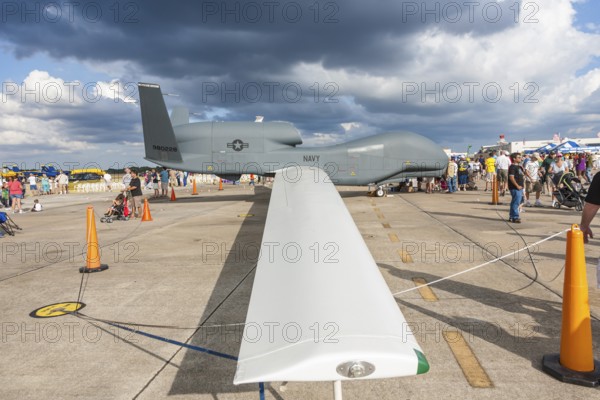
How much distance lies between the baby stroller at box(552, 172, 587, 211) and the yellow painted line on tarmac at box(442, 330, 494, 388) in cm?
1091

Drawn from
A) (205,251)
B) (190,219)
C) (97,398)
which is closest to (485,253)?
(205,251)

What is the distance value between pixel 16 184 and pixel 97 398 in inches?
658

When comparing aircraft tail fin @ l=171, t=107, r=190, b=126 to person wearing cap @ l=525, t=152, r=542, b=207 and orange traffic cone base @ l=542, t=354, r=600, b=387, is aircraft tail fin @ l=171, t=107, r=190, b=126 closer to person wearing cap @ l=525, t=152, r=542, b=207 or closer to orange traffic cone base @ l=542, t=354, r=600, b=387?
person wearing cap @ l=525, t=152, r=542, b=207

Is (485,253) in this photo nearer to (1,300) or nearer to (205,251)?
(205,251)

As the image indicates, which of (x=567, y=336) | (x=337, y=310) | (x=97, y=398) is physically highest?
(x=337, y=310)

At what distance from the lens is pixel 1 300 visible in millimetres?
5328

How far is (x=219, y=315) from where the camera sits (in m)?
4.55

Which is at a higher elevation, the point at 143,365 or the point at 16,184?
the point at 16,184

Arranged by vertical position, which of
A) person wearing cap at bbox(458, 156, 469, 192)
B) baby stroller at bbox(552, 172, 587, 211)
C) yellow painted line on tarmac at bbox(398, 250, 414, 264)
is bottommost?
yellow painted line on tarmac at bbox(398, 250, 414, 264)

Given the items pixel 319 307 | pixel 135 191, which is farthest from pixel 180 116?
pixel 319 307

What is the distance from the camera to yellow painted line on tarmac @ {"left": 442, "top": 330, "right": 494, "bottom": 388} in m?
3.08

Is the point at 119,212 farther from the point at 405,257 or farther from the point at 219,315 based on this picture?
the point at 405,257

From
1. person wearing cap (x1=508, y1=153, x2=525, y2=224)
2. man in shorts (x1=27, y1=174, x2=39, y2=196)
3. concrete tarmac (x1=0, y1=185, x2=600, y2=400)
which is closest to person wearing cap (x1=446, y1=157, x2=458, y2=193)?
person wearing cap (x1=508, y1=153, x2=525, y2=224)

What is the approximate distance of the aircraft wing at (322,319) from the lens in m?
1.70
